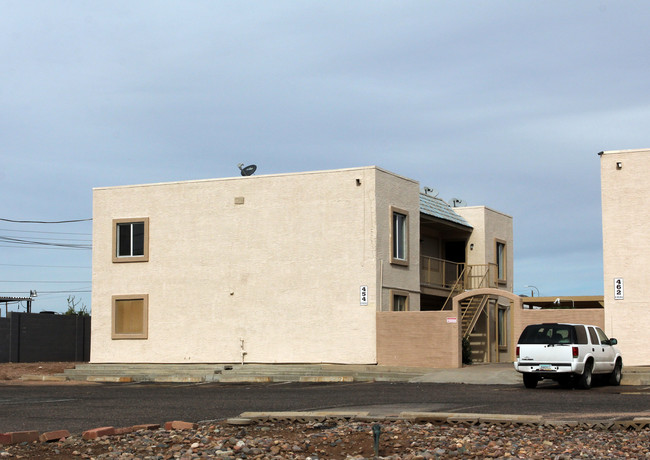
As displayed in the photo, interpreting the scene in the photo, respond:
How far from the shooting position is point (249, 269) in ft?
112

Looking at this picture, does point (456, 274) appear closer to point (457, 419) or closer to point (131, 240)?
point (131, 240)

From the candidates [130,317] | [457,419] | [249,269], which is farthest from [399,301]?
[457,419]

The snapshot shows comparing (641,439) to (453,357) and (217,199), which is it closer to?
(453,357)

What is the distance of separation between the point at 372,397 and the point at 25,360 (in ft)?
91.8

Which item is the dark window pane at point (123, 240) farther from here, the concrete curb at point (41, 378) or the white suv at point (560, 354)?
the white suv at point (560, 354)

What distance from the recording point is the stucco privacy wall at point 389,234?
1276 inches

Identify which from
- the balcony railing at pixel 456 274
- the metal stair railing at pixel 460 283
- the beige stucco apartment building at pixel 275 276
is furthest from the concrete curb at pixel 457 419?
the metal stair railing at pixel 460 283

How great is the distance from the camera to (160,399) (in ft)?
65.6

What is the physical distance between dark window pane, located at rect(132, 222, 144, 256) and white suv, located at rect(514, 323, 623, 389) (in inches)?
682

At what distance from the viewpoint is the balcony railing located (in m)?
38.0


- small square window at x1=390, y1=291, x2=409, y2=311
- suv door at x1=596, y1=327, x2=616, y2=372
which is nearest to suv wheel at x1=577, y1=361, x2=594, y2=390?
suv door at x1=596, y1=327, x2=616, y2=372

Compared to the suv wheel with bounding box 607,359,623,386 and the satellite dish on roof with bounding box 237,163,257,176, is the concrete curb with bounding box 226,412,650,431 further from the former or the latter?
the satellite dish on roof with bounding box 237,163,257,176

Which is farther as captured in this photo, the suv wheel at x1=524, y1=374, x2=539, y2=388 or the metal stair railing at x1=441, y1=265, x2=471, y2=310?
the metal stair railing at x1=441, y1=265, x2=471, y2=310

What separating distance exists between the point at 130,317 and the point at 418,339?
37.7 feet
